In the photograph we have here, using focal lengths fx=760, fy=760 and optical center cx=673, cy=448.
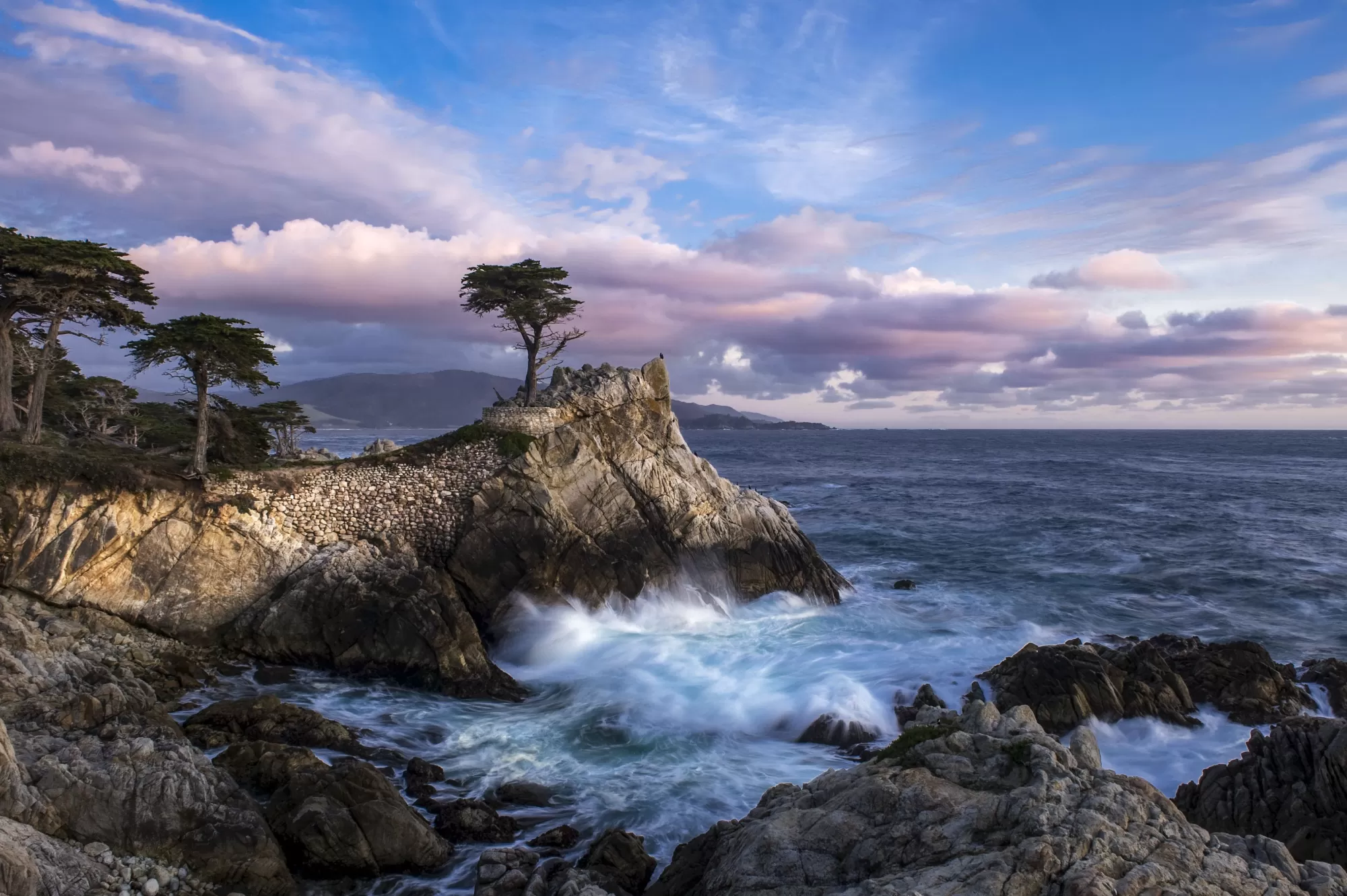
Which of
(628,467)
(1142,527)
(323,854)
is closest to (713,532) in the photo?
(628,467)

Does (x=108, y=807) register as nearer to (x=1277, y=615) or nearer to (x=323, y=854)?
(x=323, y=854)

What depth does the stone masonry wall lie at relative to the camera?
24828mm

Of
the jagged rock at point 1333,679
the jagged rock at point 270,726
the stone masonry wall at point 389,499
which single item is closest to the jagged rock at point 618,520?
the stone masonry wall at point 389,499

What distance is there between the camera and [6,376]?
2656 cm

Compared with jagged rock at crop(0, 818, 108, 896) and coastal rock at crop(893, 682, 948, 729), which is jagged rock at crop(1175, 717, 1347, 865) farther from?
jagged rock at crop(0, 818, 108, 896)

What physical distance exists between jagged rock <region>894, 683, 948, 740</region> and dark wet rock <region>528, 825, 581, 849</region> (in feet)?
32.5

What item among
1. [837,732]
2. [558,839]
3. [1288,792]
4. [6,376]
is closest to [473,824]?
[558,839]

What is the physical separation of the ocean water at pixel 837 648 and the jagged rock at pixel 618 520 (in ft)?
3.82

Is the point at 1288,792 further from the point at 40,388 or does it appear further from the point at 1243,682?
the point at 40,388

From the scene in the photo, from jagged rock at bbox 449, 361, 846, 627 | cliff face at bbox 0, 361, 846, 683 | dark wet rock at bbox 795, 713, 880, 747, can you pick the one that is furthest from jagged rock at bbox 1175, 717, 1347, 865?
jagged rock at bbox 449, 361, 846, 627

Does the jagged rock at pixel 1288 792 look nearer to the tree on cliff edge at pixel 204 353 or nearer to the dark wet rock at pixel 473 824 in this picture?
the dark wet rock at pixel 473 824

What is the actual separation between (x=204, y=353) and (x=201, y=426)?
7.94 ft

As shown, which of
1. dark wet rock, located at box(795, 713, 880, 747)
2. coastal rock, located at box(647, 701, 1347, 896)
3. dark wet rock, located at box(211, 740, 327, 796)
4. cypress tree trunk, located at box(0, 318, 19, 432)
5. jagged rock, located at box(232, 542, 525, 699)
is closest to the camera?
coastal rock, located at box(647, 701, 1347, 896)

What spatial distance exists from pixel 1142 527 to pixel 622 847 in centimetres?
5089
